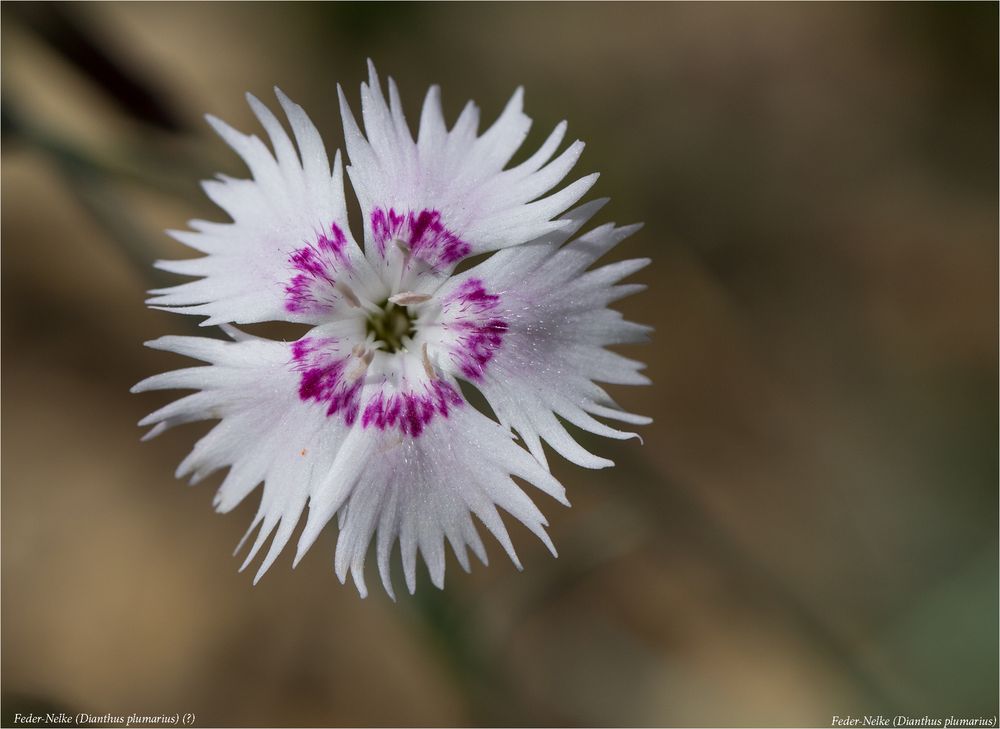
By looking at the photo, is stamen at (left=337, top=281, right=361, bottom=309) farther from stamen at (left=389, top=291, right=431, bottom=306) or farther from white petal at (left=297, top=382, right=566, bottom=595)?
white petal at (left=297, top=382, right=566, bottom=595)

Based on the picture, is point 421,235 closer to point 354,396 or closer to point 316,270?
point 316,270

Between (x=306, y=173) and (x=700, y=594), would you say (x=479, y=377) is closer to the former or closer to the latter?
(x=306, y=173)

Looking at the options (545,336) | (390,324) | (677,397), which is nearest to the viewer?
(545,336)

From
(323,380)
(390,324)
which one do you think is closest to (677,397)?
(390,324)

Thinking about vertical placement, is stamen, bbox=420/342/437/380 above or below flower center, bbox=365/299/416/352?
below

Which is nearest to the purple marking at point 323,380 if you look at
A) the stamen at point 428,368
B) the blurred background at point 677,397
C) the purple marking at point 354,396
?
the purple marking at point 354,396

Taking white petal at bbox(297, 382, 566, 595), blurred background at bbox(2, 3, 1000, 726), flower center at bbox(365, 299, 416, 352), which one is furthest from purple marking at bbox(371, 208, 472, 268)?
blurred background at bbox(2, 3, 1000, 726)

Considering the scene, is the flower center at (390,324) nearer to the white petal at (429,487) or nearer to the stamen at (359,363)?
the stamen at (359,363)
